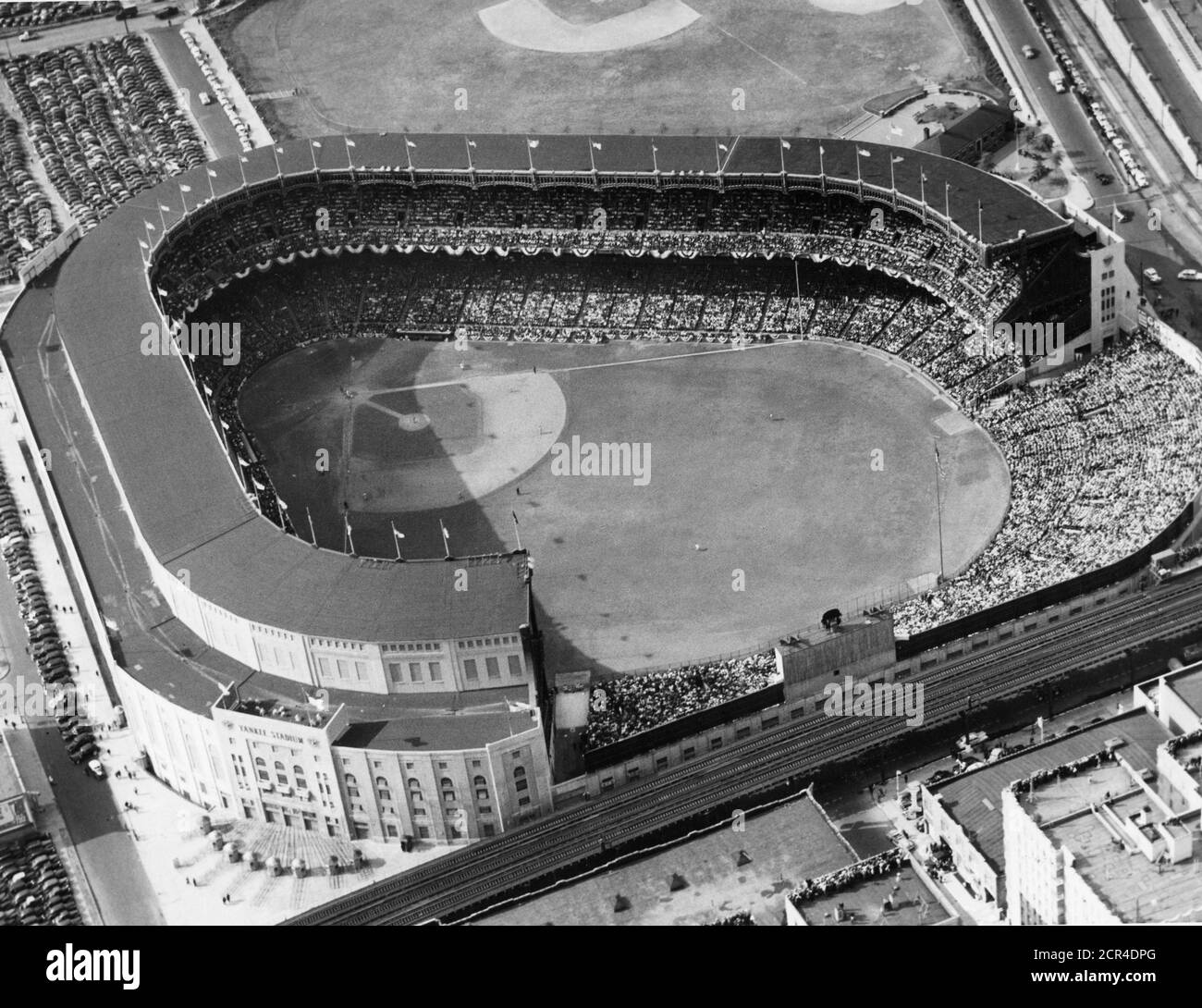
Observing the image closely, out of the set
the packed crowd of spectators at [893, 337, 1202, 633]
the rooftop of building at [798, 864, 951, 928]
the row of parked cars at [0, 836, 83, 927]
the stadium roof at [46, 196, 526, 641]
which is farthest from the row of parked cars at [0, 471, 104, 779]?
the packed crowd of spectators at [893, 337, 1202, 633]

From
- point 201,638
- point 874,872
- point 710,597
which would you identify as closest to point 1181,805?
point 874,872

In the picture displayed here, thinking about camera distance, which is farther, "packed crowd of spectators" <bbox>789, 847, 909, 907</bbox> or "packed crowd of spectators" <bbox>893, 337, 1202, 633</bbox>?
"packed crowd of spectators" <bbox>893, 337, 1202, 633</bbox>

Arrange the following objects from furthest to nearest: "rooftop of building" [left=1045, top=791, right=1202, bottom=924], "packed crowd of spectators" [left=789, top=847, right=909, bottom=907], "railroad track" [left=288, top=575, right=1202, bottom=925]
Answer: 1. "railroad track" [left=288, top=575, right=1202, bottom=925]
2. "packed crowd of spectators" [left=789, top=847, right=909, bottom=907]
3. "rooftop of building" [left=1045, top=791, right=1202, bottom=924]

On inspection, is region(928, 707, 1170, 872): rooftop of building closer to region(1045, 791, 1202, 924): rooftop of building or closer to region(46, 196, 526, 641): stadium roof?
region(1045, 791, 1202, 924): rooftop of building

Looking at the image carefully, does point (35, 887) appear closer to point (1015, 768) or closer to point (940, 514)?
point (1015, 768)

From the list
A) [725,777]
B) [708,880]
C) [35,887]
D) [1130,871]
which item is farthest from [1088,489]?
[35,887]

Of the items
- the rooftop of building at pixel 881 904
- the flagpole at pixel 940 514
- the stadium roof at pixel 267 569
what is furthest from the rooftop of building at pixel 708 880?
the flagpole at pixel 940 514
